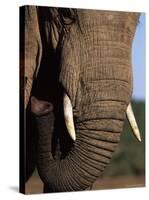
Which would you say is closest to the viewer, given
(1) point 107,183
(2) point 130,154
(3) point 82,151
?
(3) point 82,151

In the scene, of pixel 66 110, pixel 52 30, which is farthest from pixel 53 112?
pixel 52 30

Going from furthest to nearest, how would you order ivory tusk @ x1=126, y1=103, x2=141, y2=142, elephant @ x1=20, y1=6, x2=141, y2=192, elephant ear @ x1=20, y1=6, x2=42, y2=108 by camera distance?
1. ivory tusk @ x1=126, y1=103, x2=141, y2=142
2. elephant @ x1=20, y1=6, x2=141, y2=192
3. elephant ear @ x1=20, y1=6, x2=42, y2=108

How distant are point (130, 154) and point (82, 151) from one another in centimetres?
83

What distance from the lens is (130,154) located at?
11.3m

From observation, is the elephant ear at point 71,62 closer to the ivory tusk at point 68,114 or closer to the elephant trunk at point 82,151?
the ivory tusk at point 68,114

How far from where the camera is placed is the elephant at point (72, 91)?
414 inches

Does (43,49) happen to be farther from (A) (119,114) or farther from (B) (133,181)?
(B) (133,181)

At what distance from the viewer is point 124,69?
11.0 meters

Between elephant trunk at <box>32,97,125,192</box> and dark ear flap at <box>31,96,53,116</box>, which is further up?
dark ear flap at <box>31,96,53,116</box>

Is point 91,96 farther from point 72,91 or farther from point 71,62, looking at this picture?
point 71,62

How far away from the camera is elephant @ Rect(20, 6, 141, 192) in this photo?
10.5 metres

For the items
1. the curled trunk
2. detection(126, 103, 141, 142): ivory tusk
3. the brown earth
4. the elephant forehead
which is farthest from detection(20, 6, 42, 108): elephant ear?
detection(126, 103, 141, 142): ivory tusk

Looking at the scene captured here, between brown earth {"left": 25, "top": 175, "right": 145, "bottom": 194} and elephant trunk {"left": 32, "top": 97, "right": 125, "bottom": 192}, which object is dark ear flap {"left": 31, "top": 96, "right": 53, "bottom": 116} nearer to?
elephant trunk {"left": 32, "top": 97, "right": 125, "bottom": 192}

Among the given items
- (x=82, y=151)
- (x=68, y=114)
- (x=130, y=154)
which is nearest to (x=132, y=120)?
(x=130, y=154)
